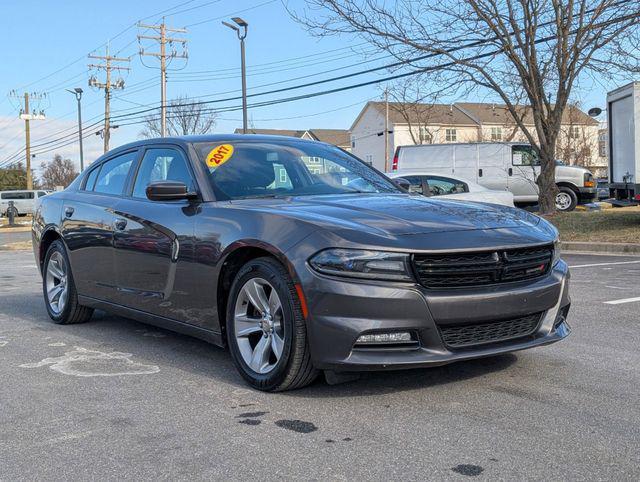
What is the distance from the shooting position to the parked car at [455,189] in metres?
13.3

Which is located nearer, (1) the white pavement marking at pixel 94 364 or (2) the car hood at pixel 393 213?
(2) the car hood at pixel 393 213

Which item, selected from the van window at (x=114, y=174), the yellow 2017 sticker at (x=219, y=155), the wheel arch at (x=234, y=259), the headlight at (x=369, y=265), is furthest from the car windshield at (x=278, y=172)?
the headlight at (x=369, y=265)

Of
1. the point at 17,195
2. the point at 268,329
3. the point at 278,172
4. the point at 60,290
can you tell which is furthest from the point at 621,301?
the point at 17,195

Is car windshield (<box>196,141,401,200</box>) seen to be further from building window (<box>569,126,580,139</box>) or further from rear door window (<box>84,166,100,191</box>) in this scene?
building window (<box>569,126,580,139</box>)

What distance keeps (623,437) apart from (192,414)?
2085 mm

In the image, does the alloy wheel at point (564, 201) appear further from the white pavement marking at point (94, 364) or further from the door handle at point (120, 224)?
the white pavement marking at point (94, 364)

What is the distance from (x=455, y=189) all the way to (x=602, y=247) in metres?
2.94

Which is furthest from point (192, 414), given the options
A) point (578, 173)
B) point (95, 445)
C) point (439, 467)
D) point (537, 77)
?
point (578, 173)

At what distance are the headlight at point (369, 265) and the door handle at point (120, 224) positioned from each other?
86.2 inches

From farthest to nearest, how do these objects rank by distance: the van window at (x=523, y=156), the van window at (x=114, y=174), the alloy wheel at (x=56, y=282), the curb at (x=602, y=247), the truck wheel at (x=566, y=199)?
the van window at (x=523, y=156) → the truck wheel at (x=566, y=199) → the curb at (x=602, y=247) → the alloy wheel at (x=56, y=282) → the van window at (x=114, y=174)

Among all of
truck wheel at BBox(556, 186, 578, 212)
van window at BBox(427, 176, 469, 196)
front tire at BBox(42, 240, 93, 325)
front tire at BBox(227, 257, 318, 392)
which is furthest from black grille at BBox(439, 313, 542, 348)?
truck wheel at BBox(556, 186, 578, 212)

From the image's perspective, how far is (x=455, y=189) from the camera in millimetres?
14117

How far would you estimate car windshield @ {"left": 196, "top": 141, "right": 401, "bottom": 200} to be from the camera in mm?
4824

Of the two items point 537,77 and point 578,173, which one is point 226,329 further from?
point 578,173
